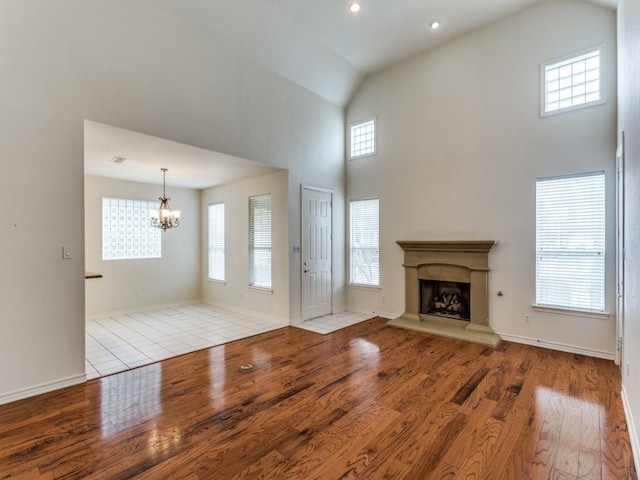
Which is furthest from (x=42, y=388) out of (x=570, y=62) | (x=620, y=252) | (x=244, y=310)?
(x=570, y=62)

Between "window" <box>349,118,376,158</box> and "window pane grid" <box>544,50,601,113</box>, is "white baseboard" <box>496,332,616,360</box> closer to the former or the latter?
"window pane grid" <box>544,50,601,113</box>

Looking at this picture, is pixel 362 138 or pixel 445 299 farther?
pixel 362 138

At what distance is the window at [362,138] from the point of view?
613 centimetres

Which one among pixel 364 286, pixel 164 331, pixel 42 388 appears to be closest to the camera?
pixel 42 388

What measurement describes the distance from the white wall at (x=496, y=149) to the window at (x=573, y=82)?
10cm

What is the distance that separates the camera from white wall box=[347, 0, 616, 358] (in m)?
3.98

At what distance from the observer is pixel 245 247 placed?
20.7ft

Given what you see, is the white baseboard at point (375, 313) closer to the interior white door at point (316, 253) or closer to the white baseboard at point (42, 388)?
the interior white door at point (316, 253)

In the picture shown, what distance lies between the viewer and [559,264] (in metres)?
4.20

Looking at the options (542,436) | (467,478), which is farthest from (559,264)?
(467,478)

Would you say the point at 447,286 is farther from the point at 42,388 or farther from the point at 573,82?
the point at 42,388

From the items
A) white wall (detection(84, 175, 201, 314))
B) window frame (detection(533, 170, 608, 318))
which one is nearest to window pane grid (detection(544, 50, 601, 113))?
window frame (detection(533, 170, 608, 318))

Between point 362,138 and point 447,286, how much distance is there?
318cm

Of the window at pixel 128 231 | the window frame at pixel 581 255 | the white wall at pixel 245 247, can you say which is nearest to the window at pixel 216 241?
the white wall at pixel 245 247
